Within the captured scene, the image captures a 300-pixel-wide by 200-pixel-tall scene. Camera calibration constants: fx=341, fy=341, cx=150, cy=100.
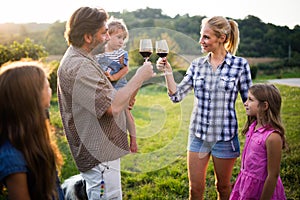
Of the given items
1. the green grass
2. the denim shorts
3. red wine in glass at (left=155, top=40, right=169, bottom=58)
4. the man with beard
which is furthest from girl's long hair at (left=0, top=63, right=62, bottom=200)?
the green grass

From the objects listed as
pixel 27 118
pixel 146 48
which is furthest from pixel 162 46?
pixel 27 118

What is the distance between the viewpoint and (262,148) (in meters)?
2.30

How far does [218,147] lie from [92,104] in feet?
3.84

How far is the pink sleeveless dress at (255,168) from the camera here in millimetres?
2314

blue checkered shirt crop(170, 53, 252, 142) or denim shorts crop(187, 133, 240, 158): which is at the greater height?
blue checkered shirt crop(170, 53, 252, 142)

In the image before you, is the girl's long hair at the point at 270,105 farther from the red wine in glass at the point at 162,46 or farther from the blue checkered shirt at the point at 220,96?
the red wine in glass at the point at 162,46

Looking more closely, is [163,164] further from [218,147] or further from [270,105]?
[270,105]

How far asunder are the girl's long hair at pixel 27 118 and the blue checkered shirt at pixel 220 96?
1.40 meters

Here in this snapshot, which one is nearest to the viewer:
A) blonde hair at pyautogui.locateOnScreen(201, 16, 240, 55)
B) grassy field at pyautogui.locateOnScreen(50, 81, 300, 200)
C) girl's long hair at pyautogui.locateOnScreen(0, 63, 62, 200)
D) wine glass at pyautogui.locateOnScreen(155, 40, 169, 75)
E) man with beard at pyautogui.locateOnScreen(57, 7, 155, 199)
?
girl's long hair at pyautogui.locateOnScreen(0, 63, 62, 200)

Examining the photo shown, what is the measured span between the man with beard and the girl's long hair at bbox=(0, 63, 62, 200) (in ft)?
1.01

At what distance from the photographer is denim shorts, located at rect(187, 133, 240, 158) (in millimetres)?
2648

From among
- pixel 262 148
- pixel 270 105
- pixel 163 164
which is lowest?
pixel 163 164

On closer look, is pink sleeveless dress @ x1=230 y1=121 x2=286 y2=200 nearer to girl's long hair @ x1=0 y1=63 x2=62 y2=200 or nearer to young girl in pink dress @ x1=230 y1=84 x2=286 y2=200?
young girl in pink dress @ x1=230 y1=84 x2=286 y2=200

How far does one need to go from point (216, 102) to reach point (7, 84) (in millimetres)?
1628
